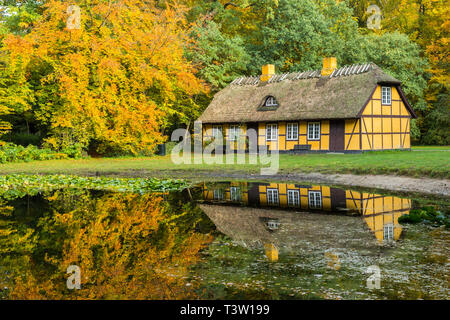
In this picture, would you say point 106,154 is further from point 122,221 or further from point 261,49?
point 122,221

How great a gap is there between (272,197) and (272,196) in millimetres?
228

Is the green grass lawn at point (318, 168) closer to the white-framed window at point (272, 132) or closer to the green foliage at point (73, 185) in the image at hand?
the green foliage at point (73, 185)

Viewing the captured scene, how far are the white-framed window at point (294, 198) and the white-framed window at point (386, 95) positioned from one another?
58.6 feet

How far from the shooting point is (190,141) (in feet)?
127

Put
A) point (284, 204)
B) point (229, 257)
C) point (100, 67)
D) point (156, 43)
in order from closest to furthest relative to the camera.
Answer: point (229, 257) < point (284, 204) < point (100, 67) < point (156, 43)

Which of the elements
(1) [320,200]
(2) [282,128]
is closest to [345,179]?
(1) [320,200]

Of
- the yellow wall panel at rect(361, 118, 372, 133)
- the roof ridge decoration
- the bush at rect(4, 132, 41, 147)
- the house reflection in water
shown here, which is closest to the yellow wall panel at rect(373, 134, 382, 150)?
the yellow wall panel at rect(361, 118, 372, 133)

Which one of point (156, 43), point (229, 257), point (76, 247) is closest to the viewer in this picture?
point (229, 257)

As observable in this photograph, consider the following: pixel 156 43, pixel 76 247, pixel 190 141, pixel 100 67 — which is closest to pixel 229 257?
pixel 76 247

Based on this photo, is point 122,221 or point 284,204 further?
point 284,204

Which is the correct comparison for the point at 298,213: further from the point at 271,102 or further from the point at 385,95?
the point at 271,102

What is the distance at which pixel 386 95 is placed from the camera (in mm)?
31656
